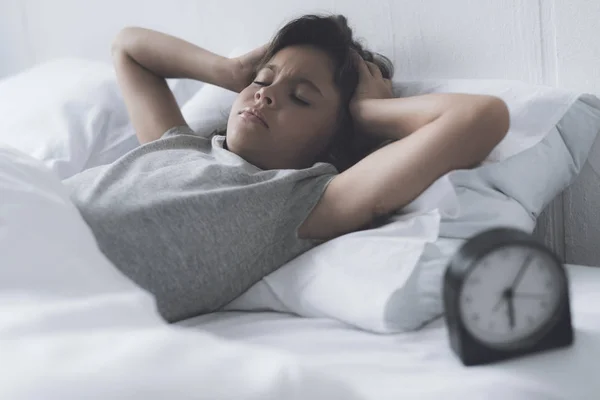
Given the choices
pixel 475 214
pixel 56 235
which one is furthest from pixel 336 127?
pixel 56 235

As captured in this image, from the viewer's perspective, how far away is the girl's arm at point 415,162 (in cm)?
96

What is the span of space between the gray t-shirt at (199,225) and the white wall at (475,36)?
0.37 metres

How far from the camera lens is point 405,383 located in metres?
0.69

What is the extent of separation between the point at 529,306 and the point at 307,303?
33 cm

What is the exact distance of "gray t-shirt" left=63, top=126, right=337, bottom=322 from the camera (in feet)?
3.16

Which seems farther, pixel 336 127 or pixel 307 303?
pixel 336 127

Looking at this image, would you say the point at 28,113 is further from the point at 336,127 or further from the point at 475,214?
the point at 475,214

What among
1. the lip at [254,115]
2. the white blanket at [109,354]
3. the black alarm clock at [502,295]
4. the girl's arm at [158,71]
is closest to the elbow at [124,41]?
the girl's arm at [158,71]

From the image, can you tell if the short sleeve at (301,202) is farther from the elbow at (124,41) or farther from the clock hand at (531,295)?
the elbow at (124,41)

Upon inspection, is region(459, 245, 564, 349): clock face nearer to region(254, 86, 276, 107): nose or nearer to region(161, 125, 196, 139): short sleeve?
region(254, 86, 276, 107): nose

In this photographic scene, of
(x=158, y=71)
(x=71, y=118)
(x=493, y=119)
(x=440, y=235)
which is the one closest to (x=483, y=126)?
(x=493, y=119)

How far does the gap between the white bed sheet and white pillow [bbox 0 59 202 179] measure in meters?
0.63

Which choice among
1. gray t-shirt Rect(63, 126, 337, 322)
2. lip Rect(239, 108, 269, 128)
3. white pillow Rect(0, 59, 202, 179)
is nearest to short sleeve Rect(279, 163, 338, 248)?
gray t-shirt Rect(63, 126, 337, 322)

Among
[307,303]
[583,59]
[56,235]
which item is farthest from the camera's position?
[583,59]
